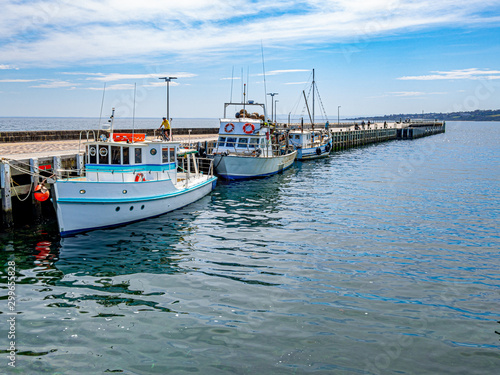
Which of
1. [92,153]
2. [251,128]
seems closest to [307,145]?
[251,128]

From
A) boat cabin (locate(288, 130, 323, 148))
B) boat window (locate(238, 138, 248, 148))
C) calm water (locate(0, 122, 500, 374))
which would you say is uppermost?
boat cabin (locate(288, 130, 323, 148))

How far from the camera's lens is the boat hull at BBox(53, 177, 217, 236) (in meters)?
15.3

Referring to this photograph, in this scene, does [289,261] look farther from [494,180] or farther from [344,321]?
[494,180]

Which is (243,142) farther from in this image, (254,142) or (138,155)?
(138,155)

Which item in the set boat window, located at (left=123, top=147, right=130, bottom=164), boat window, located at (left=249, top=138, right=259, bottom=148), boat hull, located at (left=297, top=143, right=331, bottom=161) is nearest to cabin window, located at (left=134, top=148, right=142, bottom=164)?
boat window, located at (left=123, top=147, right=130, bottom=164)

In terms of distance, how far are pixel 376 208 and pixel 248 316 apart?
13944mm

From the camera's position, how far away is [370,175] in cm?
3478

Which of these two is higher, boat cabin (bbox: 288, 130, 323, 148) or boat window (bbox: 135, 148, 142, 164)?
boat cabin (bbox: 288, 130, 323, 148)

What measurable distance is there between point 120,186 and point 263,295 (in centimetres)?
881

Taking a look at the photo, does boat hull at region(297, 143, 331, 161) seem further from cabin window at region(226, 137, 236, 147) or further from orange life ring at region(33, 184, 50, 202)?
orange life ring at region(33, 184, 50, 202)

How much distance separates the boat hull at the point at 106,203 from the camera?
15.3 m

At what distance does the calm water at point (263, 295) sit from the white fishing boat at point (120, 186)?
2.32ft

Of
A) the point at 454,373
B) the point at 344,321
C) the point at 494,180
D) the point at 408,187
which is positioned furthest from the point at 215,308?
the point at 494,180

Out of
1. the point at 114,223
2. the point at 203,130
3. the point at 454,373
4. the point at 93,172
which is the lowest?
the point at 454,373
